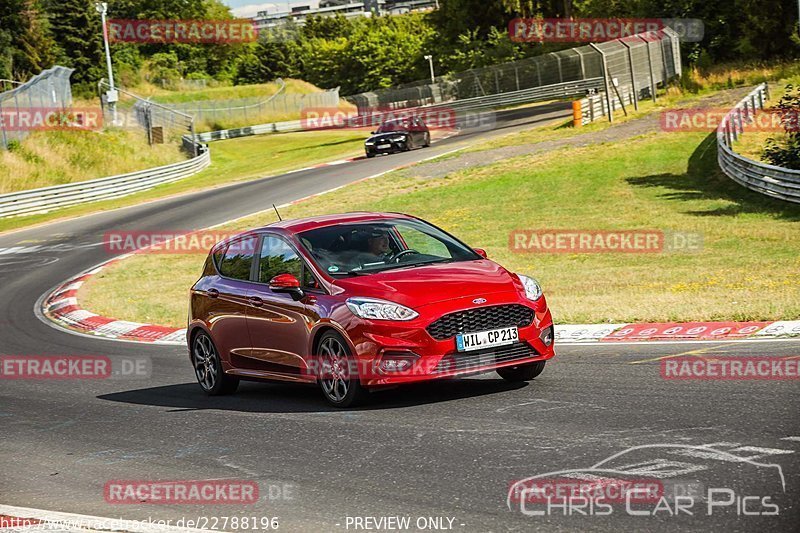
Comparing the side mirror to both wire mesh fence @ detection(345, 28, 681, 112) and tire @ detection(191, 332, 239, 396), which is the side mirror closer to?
tire @ detection(191, 332, 239, 396)

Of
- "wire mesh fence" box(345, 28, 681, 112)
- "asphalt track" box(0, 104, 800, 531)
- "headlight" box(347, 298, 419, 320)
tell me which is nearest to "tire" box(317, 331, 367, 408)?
"asphalt track" box(0, 104, 800, 531)

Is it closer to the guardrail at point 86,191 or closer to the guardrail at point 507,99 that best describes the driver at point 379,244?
the guardrail at point 86,191

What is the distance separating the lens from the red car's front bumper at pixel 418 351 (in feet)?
28.7

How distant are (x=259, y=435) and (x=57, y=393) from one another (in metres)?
4.23

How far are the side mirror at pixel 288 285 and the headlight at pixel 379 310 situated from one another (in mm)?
760

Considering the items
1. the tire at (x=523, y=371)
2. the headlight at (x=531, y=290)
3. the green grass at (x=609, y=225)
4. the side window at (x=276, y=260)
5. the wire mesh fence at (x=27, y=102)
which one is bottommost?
the green grass at (x=609, y=225)

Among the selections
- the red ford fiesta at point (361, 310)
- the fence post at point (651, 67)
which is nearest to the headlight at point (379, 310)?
the red ford fiesta at point (361, 310)

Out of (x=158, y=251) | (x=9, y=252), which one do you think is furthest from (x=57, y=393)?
(x=9, y=252)

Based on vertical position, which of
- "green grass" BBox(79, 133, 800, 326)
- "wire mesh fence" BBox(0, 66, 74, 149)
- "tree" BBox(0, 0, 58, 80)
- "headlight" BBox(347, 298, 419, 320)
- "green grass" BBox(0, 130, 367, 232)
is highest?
"tree" BBox(0, 0, 58, 80)

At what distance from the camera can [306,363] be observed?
9.63 metres

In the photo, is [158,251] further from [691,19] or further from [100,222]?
[691,19]

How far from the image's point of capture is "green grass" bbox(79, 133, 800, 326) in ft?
47.8

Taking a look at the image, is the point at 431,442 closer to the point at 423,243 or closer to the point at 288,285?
the point at 288,285

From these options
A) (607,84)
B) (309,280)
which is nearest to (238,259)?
(309,280)
